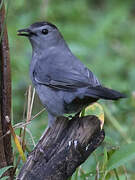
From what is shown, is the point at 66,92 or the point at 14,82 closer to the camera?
the point at 66,92

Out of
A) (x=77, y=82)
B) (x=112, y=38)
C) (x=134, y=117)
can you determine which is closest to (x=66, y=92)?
(x=77, y=82)

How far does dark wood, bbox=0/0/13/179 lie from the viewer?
3.12 m

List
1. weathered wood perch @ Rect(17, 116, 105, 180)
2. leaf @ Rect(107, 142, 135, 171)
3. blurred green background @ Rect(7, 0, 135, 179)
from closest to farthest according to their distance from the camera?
weathered wood perch @ Rect(17, 116, 105, 180)
leaf @ Rect(107, 142, 135, 171)
blurred green background @ Rect(7, 0, 135, 179)

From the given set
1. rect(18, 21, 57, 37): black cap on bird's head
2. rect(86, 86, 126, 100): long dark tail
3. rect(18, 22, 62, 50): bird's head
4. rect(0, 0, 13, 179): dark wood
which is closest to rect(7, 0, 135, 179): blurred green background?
rect(18, 22, 62, 50): bird's head

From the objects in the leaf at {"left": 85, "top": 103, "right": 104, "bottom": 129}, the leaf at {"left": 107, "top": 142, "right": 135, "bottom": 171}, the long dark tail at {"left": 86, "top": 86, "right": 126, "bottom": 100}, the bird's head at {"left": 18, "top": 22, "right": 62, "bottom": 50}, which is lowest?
the leaf at {"left": 107, "top": 142, "right": 135, "bottom": 171}

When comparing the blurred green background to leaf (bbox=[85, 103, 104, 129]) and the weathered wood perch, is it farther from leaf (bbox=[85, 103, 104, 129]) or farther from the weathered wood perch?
the weathered wood perch

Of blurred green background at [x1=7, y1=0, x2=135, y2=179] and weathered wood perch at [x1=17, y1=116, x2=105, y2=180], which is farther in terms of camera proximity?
blurred green background at [x1=7, y1=0, x2=135, y2=179]

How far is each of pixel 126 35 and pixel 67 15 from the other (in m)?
1.08

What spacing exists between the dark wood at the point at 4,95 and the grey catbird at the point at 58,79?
0.64 m

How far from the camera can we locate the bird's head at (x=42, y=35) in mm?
4195

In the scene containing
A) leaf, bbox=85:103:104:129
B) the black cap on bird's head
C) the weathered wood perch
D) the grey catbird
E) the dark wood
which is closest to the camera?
the weathered wood perch

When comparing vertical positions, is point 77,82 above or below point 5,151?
above

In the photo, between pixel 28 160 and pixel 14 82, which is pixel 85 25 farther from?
pixel 28 160

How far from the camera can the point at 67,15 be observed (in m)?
8.01
